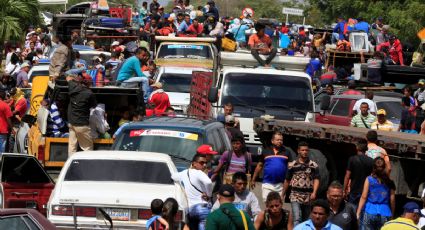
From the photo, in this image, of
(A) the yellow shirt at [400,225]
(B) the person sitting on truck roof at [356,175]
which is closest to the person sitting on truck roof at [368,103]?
(B) the person sitting on truck roof at [356,175]

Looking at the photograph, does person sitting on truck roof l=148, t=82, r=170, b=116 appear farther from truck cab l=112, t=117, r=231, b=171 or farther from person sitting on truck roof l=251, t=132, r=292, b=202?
person sitting on truck roof l=251, t=132, r=292, b=202

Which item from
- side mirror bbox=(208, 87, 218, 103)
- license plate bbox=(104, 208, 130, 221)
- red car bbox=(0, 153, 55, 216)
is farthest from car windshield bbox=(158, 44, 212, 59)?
license plate bbox=(104, 208, 130, 221)

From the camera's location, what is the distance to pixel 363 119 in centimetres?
2405

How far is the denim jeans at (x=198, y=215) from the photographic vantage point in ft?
48.4

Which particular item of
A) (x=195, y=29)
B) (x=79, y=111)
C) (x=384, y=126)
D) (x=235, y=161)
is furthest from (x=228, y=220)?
(x=195, y=29)

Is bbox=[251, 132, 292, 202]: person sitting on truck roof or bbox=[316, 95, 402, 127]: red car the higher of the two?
bbox=[251, 132, 292, 202]: person sitting on truck roof

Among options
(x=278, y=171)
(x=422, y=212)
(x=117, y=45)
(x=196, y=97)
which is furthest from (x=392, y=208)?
(x=117, y=45)

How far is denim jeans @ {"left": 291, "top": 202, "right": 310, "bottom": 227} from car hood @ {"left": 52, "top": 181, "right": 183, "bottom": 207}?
197 centimetres

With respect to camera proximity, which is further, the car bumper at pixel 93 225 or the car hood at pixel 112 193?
the car hood at pixel 112 193

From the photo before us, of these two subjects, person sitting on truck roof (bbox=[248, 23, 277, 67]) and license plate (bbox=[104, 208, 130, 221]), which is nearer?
license plate (bbox=[104, 208, 130, 221])

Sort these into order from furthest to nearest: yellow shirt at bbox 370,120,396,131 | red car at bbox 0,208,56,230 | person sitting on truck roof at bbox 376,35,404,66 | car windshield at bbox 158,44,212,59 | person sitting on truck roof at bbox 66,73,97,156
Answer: person sitting on truck roof at bbox 376,35,404,66, car windshield at bbox 158,44,212,59, yellow shirt at bbox 370,120,396,131, person sitting on truck roof at bbox 66,73,97,156, red car at bbox 0,208,56,230

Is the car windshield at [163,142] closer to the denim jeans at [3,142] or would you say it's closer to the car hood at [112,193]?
the car hood at [112,193]

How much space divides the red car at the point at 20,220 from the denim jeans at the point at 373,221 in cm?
619

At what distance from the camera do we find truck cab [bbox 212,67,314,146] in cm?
2408
